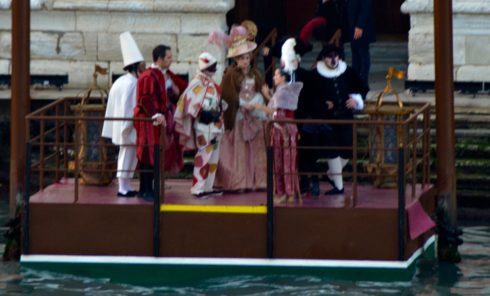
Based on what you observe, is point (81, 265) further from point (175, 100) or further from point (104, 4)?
point (104, 4)

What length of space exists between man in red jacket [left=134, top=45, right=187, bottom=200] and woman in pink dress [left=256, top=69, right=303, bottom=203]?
93 cm

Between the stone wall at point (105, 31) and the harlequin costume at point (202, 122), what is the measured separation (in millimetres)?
5416

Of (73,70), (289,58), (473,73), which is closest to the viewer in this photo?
(289,58)

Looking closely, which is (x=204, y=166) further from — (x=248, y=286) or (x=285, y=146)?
(x=248, y=286)

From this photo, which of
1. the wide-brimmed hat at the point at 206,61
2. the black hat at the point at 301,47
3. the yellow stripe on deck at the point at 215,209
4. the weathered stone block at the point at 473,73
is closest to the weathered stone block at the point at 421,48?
the weathered stone block at the point at 473,73

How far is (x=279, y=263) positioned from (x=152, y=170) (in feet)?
4.27

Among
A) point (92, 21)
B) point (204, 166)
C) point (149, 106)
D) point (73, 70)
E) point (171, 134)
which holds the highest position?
point (92, 21)

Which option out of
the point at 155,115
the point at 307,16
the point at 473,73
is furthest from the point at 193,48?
the point at 155,115

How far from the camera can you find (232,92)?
1686cm

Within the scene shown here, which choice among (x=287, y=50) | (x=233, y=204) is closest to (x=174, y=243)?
(x=233, y=204)

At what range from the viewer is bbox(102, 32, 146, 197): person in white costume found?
54.3 feet

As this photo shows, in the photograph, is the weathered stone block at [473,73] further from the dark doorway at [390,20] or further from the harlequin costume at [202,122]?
the harlequin costume at [202,122]

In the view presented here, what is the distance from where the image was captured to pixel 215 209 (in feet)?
52.6

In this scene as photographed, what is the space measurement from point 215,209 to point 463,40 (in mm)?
6396
